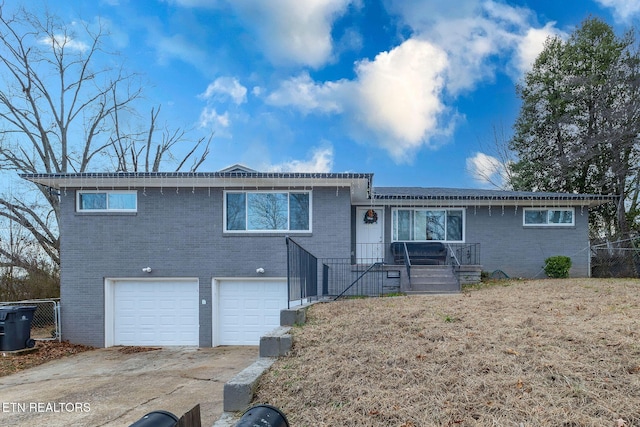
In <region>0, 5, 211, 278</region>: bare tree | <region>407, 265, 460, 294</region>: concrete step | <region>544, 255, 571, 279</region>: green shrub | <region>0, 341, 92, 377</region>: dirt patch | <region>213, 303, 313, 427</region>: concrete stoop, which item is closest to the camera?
<region>213, 303, 313, 427</region>: concrete stoop

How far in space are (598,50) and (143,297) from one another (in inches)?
914

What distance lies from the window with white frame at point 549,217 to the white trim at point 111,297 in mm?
11235

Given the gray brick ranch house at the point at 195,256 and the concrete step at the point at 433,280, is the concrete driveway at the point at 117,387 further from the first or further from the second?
the concrete step at the point at 433,280

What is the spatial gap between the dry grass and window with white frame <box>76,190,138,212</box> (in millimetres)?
8173

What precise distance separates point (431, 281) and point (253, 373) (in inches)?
309

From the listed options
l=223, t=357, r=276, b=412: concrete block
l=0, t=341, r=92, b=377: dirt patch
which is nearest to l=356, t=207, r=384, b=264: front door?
l=0, t=341, r=92, b=377: dirt patch

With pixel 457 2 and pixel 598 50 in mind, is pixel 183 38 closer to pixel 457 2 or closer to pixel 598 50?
pixel 457 2

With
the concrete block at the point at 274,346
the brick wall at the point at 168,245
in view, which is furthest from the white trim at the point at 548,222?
the concrete block at the point at 274,346

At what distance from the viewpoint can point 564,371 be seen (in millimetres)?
2928

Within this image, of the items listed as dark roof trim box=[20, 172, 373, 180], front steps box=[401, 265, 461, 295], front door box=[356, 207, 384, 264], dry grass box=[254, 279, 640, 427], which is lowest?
front steps box=[401, 265, 461, 295]

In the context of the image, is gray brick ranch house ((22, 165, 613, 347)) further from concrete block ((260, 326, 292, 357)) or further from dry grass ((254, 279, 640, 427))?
concrete block ((260, 326, 292, 357))

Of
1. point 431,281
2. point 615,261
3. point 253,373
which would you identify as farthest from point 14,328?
point 615,261

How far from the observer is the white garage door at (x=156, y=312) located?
10.7 metres

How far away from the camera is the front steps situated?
1008 centimetres
